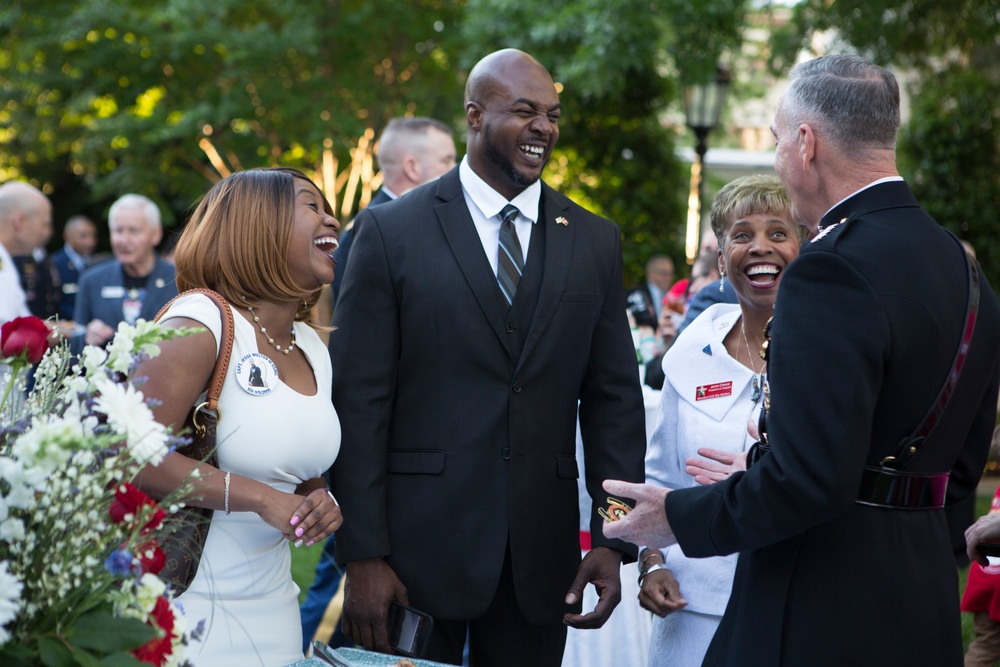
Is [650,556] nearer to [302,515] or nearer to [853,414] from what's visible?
[302,515]

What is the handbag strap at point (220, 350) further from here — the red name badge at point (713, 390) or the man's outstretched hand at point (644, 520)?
the red name badge at point (713, 390)

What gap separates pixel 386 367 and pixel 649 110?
43.5ft

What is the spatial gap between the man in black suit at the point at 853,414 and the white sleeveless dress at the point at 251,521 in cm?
103

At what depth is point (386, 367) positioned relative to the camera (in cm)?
322

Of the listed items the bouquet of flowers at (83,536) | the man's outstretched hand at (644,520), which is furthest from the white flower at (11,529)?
the man's outstretched hand at (644,520)

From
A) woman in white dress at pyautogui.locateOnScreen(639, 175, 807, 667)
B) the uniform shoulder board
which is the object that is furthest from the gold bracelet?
the uniform shoulder board

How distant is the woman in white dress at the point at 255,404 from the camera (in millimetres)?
2705

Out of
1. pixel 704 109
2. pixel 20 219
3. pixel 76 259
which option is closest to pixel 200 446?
pixel 20 219

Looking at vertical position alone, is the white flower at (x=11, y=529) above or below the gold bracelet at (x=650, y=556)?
above

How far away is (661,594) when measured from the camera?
322cm

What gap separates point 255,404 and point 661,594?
4.36 feet

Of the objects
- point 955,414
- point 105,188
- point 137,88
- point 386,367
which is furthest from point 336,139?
point 955,414

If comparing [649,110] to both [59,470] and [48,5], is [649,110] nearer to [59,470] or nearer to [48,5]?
[48,5]

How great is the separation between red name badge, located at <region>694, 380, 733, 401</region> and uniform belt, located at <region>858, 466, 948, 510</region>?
1001mm
